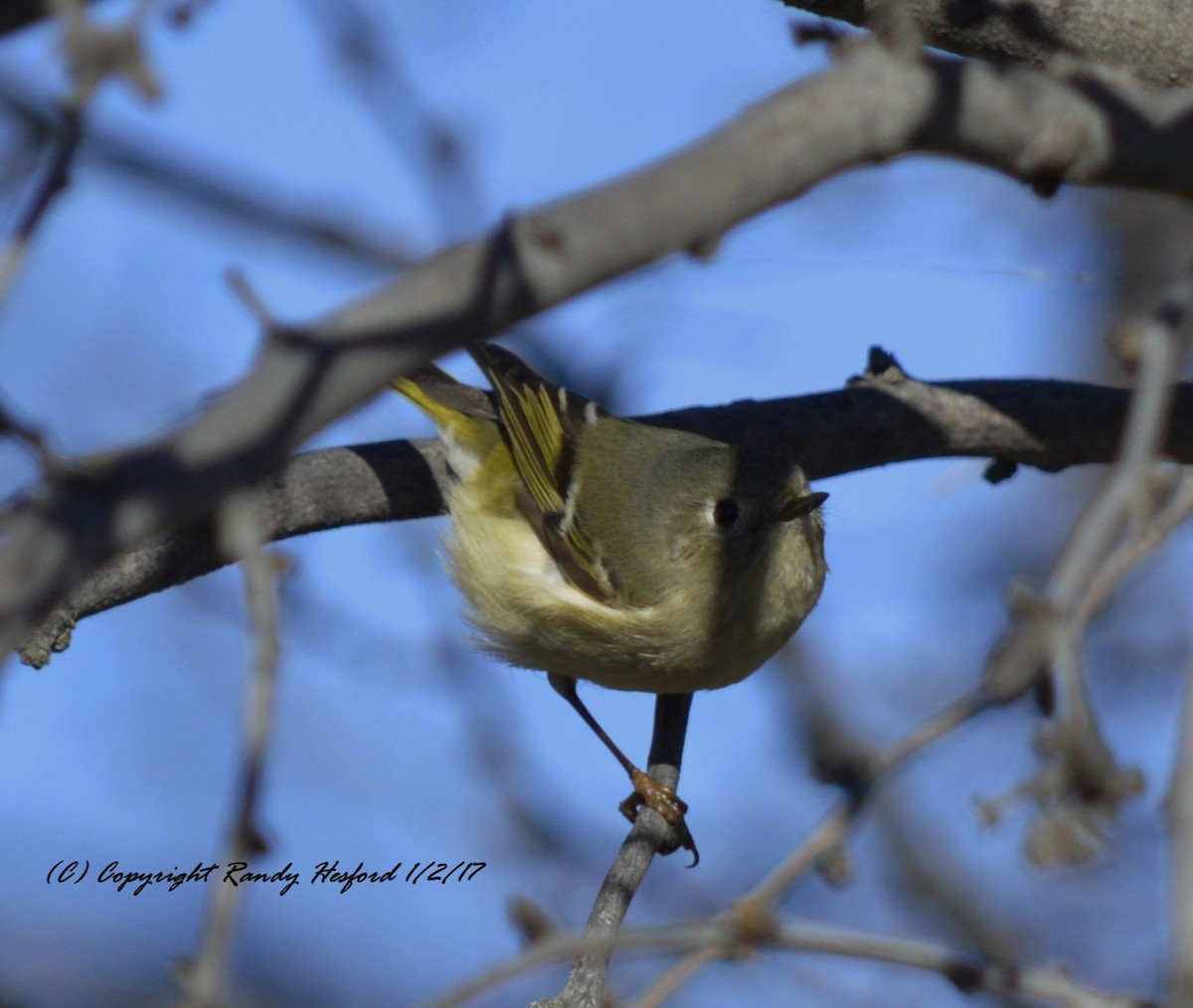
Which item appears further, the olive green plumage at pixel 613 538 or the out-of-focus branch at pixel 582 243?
the olive green plumage at pixel 613 538

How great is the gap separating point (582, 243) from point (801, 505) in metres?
1.60

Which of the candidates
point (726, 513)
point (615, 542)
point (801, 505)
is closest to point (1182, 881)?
point (801, 505)

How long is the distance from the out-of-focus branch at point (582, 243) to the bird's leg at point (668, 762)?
1.66 metres

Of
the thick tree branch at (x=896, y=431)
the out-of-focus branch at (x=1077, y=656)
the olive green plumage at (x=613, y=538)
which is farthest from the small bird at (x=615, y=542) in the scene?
the out-of-focus branch at (x=1077, y=656)

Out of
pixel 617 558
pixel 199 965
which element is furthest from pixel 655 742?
pixel 199 965

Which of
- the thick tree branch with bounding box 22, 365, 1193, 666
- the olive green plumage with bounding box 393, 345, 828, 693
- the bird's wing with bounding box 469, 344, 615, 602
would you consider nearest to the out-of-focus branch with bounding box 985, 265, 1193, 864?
the olive green plumage with bounding box 393, 345, 828, 693

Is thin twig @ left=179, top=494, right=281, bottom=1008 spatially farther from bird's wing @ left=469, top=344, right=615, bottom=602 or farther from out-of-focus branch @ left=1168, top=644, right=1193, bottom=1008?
bird's wing @ left=469, top=344, right=615, bottom=602

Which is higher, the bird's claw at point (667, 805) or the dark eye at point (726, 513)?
the dark eye at point (726, 513)

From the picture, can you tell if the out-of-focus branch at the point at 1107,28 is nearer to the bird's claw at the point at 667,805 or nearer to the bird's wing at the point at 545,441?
the bird's wing at the point at 545,441

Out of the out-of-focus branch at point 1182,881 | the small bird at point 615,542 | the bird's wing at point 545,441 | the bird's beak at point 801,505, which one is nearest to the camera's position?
the out-of-focus branch at point 1182,881

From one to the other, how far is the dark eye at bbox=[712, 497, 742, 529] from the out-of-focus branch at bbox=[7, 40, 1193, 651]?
1409mm

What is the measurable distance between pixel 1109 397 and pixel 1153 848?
113 inches

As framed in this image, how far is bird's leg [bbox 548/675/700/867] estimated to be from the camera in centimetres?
278

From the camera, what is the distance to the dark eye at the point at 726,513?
109 inches
